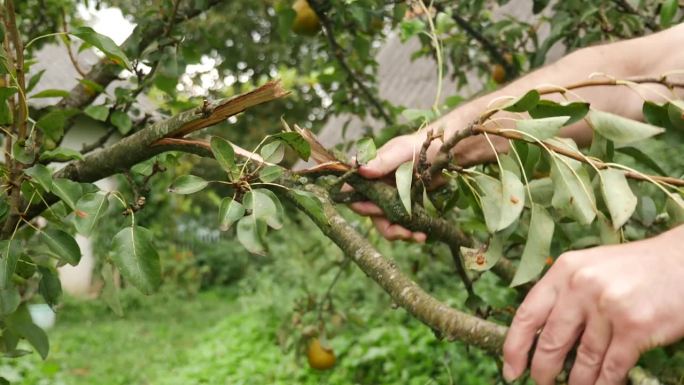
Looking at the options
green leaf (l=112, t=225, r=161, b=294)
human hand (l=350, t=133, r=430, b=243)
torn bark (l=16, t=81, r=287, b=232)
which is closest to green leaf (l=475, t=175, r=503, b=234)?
human hand (l=350, t=133, r=430, b=243)

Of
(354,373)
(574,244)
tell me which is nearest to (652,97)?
(574,244)

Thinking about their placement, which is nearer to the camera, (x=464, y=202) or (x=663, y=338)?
(x=663, y=338)

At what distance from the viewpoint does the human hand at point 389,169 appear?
4.69 ft

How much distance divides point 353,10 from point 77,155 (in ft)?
3.64

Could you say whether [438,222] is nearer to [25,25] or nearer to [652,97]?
[652,97]

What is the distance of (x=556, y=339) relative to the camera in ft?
3.09

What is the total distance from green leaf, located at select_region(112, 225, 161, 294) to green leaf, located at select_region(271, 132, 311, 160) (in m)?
0.24

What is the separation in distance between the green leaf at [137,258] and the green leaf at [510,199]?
1.64 ft

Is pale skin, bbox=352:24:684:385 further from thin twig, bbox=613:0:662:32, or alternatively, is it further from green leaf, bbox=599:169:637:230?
thin twig, bbox=613:0:662:32

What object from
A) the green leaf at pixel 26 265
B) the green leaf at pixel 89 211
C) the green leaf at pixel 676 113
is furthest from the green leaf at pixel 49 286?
the green leaf at pixel 676 113

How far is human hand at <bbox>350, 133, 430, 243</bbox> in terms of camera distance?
1.43m

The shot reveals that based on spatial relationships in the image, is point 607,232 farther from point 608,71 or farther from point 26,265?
point 26,265

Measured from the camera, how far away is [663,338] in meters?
0.90

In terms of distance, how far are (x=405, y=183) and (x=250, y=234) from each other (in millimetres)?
278
